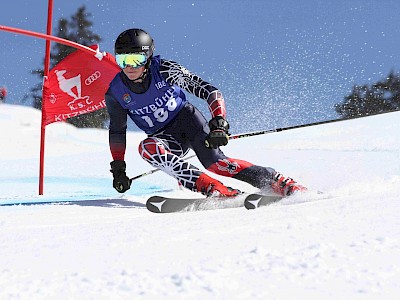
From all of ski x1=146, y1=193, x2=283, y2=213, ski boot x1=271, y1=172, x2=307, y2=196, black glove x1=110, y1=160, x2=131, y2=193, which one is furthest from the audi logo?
ski boot x1=271, y1=172, x2=307, y2=196

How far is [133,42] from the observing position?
148 inches

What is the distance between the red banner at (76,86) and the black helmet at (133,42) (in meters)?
1.85

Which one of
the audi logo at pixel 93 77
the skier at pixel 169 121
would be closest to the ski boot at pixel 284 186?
the skier at pixel 169 121

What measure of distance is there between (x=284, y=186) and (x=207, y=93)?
81 centimetres

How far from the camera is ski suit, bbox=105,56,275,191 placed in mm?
3771

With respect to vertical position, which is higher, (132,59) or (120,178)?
(132,59)

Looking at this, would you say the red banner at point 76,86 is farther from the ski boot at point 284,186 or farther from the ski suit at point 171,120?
the ski boot at point 284,186

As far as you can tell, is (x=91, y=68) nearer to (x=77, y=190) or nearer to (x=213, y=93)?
(x=77, y=190)

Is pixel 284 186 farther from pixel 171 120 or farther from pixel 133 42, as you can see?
pixel 133 42

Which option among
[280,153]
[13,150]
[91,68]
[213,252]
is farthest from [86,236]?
[13,150]

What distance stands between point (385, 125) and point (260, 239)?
9.16 metres

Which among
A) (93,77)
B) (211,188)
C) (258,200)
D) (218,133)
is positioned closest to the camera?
(258,200)

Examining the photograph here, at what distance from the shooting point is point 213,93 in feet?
12.2

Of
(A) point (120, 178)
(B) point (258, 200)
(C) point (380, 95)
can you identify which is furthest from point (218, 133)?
(C) point (380, 95)
